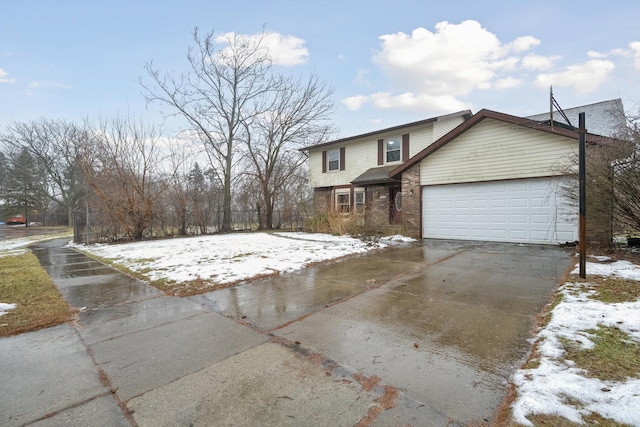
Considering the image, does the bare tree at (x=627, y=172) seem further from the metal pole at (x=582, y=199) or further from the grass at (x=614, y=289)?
the grass at (x=614, y=289)

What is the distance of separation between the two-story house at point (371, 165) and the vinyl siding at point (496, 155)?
10.1 ft

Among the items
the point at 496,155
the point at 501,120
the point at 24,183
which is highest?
the point at 24,183

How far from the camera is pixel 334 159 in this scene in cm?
1864

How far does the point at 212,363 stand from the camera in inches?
104

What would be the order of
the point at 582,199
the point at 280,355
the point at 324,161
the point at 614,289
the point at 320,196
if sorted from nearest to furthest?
the point at 280,355 → the point at 614,289 → the point at 582,199 → the point at 324,161 → the point at 320,196

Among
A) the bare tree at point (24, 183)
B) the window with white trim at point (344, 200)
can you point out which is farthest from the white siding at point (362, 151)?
the bare tree at point (24, 183)

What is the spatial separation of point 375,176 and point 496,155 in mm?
5913

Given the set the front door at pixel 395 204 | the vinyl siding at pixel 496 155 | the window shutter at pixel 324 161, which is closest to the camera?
the vinyl siding at pixel 496 155

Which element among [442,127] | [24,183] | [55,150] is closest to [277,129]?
[442,127]

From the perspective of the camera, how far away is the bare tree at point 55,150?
3158 cm

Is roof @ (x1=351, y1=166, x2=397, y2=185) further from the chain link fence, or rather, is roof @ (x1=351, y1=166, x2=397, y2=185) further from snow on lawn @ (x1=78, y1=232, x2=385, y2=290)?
snow on lawn @ (x1=78, y1=232, x2=385, y2=290)

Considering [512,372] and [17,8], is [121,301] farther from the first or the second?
[17,8]

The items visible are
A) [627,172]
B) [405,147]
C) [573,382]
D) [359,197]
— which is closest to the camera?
[573,382]

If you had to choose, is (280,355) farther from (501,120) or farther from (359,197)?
(359,197)
